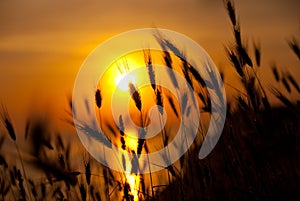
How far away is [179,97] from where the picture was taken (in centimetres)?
311

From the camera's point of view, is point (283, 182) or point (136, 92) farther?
point (136, 92)

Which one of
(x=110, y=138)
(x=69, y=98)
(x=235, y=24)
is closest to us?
(x=235, y=24)

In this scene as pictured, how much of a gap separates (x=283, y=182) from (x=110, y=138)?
109cm

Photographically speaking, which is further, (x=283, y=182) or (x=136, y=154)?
(x=136, y=154)

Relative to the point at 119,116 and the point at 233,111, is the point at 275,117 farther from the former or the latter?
the point at 119,116

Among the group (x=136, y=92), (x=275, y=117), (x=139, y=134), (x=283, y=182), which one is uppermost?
(x=136, y=92)

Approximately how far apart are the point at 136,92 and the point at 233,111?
59cm

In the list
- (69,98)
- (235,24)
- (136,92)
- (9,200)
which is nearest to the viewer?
(235,24)

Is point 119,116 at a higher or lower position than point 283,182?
higher

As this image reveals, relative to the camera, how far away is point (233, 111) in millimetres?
3164

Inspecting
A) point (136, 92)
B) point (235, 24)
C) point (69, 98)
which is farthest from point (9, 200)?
point (235, 24)

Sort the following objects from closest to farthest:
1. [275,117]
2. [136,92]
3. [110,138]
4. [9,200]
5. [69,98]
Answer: [275,117]
[136,92]
[110,138]
[69,98]
[9,200]

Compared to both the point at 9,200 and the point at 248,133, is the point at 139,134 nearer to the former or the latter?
the point at 248,133

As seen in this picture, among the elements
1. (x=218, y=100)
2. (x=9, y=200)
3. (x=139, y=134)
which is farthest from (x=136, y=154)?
(x=9, y=200)
